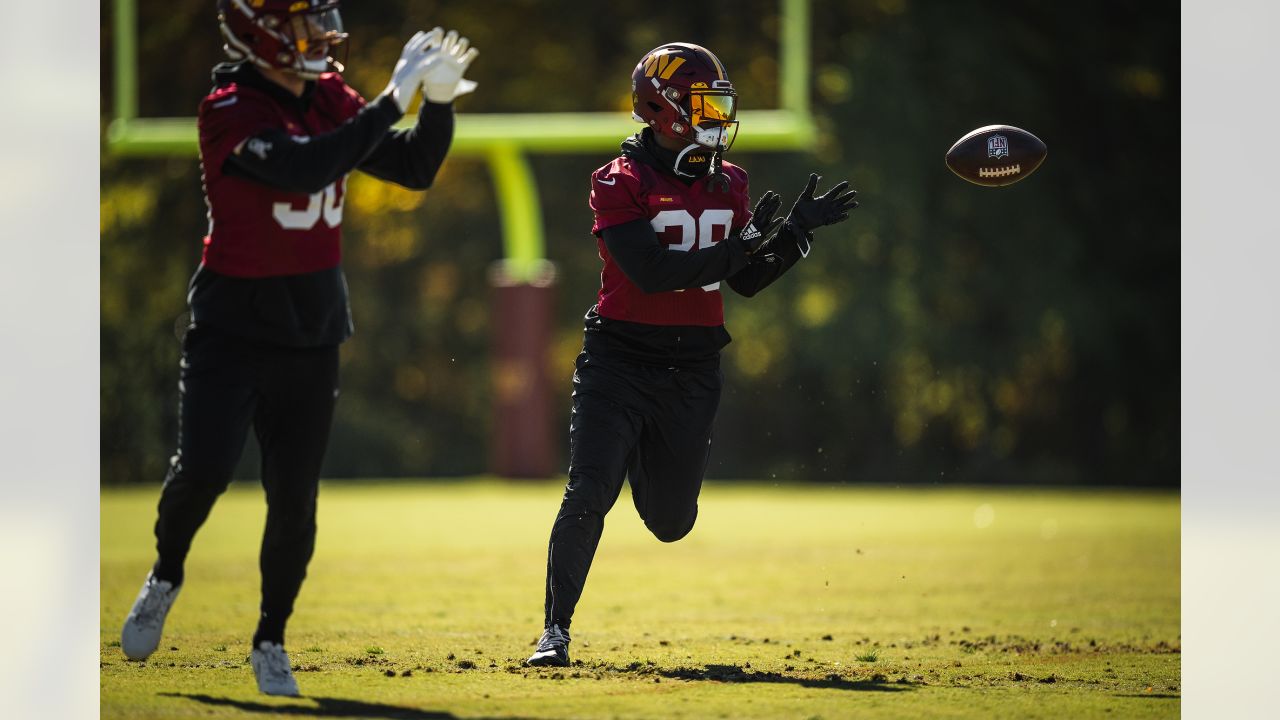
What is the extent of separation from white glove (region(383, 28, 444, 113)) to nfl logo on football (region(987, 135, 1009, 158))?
5.31ft

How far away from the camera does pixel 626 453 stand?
3994mm

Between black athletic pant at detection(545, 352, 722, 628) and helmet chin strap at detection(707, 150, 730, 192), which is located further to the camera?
helmet chin strap at detection(707, 150, 730, 192)

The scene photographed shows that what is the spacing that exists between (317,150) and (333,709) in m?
1.19

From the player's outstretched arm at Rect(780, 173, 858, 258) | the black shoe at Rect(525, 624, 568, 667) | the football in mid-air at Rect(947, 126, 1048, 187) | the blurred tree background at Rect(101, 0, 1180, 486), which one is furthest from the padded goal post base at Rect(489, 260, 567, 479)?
the black shoe at Rect(525, 624, 568, 667)

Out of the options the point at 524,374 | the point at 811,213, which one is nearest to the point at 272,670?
the point at 811,213

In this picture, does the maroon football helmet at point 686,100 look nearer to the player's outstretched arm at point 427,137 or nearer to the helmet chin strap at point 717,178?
the helmet chin strap at point 717,178

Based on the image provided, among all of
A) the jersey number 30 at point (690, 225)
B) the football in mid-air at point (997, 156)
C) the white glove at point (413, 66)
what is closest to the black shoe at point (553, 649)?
the jersey number 30 at point (690, 225)

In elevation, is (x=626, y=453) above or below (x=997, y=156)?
below

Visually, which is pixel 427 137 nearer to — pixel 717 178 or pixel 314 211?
pixel 314 211

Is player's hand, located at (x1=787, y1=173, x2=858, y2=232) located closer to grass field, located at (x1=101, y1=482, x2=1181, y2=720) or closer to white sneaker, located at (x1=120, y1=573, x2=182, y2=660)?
grass field, located at (x1=101, y1=482, x2=1181, y2=720)

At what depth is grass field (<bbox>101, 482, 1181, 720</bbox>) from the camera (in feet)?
11.8

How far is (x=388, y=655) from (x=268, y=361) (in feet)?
3.15
